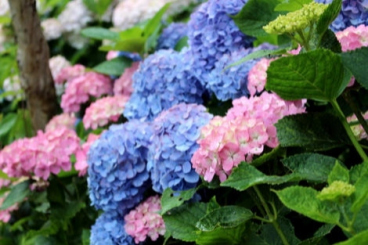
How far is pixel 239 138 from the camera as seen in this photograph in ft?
3.62

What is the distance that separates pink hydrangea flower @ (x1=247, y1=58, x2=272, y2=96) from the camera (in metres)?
1.45

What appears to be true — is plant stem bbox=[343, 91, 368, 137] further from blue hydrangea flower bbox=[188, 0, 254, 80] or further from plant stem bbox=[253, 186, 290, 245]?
blue hydrangea flower bbox=[188, 0, 254, 80]

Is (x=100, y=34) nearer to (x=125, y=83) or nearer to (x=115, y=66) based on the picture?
(x=115, y=66)

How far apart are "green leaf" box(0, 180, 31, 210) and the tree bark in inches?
18.8

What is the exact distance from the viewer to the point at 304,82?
3.05ft

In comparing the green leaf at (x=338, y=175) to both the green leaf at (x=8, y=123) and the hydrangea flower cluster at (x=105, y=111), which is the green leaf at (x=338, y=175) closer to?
the hydrangea flower cluster at (x=105, y=111)

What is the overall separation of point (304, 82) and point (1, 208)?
1128mm

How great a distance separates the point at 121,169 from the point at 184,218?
11.3 inches

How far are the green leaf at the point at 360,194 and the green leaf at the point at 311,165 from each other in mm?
173

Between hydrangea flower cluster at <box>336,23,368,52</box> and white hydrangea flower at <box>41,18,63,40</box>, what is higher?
hydrangea flower cluster at <box>336,23,368,52</box>

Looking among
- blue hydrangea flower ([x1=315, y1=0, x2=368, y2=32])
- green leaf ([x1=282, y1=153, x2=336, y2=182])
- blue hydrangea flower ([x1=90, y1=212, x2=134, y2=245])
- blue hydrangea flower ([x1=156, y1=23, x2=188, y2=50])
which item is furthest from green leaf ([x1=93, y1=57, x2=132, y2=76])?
green leaf ([x1=282, y1=153, x2=336, y2=182])

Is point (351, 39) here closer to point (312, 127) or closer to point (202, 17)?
point (312, 127)

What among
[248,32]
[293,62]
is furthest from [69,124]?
[293,62]

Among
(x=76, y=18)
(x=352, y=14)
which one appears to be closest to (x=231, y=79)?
(x=352, y=14)
